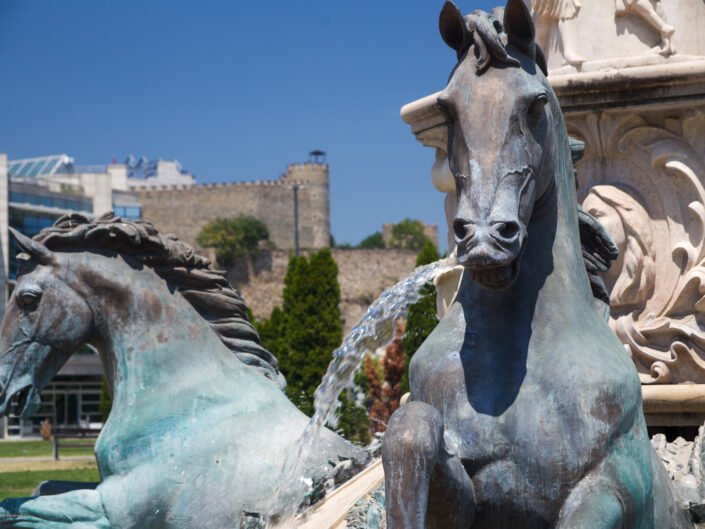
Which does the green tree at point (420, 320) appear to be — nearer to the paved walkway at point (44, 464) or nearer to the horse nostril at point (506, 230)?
the horse nostril at point (506, 230)

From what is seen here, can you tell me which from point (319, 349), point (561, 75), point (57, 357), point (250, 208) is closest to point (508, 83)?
point (561, 75)

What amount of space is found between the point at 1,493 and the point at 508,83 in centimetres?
988

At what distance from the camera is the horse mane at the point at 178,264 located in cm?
547

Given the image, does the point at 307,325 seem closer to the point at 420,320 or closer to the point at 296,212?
the point at 420,320

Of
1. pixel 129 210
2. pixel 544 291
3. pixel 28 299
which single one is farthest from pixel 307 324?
pixel 129 210

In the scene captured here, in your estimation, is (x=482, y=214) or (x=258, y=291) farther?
(x=258, y=291)

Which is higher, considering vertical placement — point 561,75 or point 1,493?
point 561,75

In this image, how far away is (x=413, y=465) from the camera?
301cm

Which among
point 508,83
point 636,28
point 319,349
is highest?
point 636,28

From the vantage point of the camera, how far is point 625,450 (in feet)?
10.8

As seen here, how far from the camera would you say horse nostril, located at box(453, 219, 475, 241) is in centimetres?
305

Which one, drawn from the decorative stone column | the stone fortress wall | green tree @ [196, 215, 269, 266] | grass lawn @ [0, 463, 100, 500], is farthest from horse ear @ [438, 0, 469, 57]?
the stone fortress wall

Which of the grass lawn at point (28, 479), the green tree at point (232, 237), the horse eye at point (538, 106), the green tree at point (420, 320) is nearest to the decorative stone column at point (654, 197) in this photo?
the green tree at point (420, 320)

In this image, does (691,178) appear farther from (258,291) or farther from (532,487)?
(258,291)
